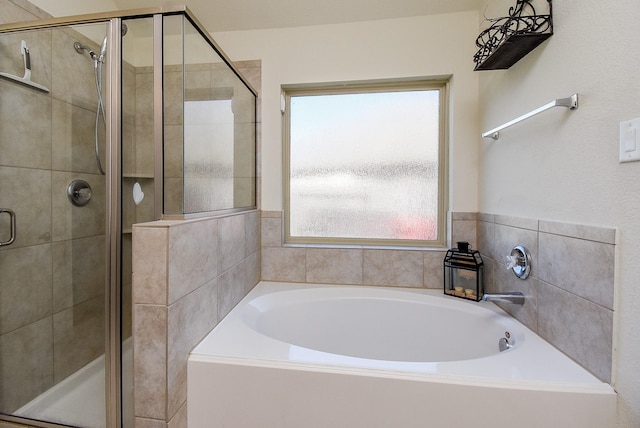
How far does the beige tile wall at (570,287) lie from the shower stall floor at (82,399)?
65.5 inches

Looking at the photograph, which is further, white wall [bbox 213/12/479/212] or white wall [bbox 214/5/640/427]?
white wall [bbox 213/12/479/212]

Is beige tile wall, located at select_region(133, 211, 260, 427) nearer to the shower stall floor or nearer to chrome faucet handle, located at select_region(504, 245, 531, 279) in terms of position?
the shower stall floor

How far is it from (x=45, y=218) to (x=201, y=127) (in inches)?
35.4

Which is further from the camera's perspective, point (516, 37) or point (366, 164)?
point (366, 164)

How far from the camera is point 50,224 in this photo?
1347 millimetres

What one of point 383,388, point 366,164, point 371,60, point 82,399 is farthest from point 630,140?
point 82,399

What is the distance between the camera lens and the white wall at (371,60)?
177cm

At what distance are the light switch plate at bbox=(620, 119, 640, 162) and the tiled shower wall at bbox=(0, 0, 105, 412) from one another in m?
1.94

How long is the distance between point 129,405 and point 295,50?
7.10 feet

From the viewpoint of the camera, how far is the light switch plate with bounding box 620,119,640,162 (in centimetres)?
74

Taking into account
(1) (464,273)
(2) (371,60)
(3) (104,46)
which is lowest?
(1) (464,273)

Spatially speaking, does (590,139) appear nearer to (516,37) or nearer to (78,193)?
(516,37)

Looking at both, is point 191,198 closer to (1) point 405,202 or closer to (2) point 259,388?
(2) point 259,388

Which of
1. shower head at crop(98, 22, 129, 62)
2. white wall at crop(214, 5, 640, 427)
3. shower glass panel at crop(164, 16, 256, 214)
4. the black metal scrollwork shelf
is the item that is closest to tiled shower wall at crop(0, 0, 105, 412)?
shower head at crop(98, 22, 129, 62)
